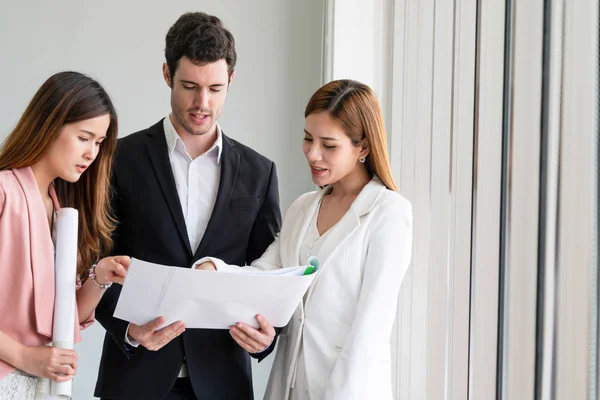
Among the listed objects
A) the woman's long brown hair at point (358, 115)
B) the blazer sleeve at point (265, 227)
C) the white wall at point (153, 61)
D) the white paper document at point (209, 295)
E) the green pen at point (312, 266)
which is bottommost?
the white paper document at point (209, 295)

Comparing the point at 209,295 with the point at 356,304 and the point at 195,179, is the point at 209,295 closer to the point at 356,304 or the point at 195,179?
the point at 356,304

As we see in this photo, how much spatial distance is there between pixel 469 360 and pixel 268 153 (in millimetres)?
2140

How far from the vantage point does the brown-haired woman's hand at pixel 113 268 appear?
175cm

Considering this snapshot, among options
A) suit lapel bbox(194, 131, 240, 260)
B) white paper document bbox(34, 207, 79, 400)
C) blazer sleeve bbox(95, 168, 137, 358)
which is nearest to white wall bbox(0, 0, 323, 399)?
suit lapel bbox(194, 131, 240, 260)

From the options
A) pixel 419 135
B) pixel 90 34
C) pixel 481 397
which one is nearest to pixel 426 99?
pixel 419 135

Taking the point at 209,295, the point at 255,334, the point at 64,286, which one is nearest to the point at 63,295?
the point at 64,286

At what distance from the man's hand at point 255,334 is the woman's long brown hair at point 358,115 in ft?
1.45

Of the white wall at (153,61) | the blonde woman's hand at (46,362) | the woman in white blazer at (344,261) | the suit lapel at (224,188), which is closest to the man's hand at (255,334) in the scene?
the woman in white blazer at (344,261)

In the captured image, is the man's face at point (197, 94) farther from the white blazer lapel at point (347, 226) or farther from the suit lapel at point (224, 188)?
the white blazer lapel at point (347, 226)

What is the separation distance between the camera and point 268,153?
3709mm

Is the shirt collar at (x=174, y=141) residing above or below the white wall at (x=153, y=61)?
below

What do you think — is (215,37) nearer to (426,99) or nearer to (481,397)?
(426,99)

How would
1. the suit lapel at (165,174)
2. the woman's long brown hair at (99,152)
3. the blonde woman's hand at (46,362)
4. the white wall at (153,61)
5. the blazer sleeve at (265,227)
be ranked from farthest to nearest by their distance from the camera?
the white wall at (153,61), the blazer sleeve at (265,227), the suit lapel at (165,174), the woman's long brown hair at (99,152), the blonde woman's hand at (46,362)

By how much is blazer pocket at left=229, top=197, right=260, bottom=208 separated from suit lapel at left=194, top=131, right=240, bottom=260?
0.02 m
